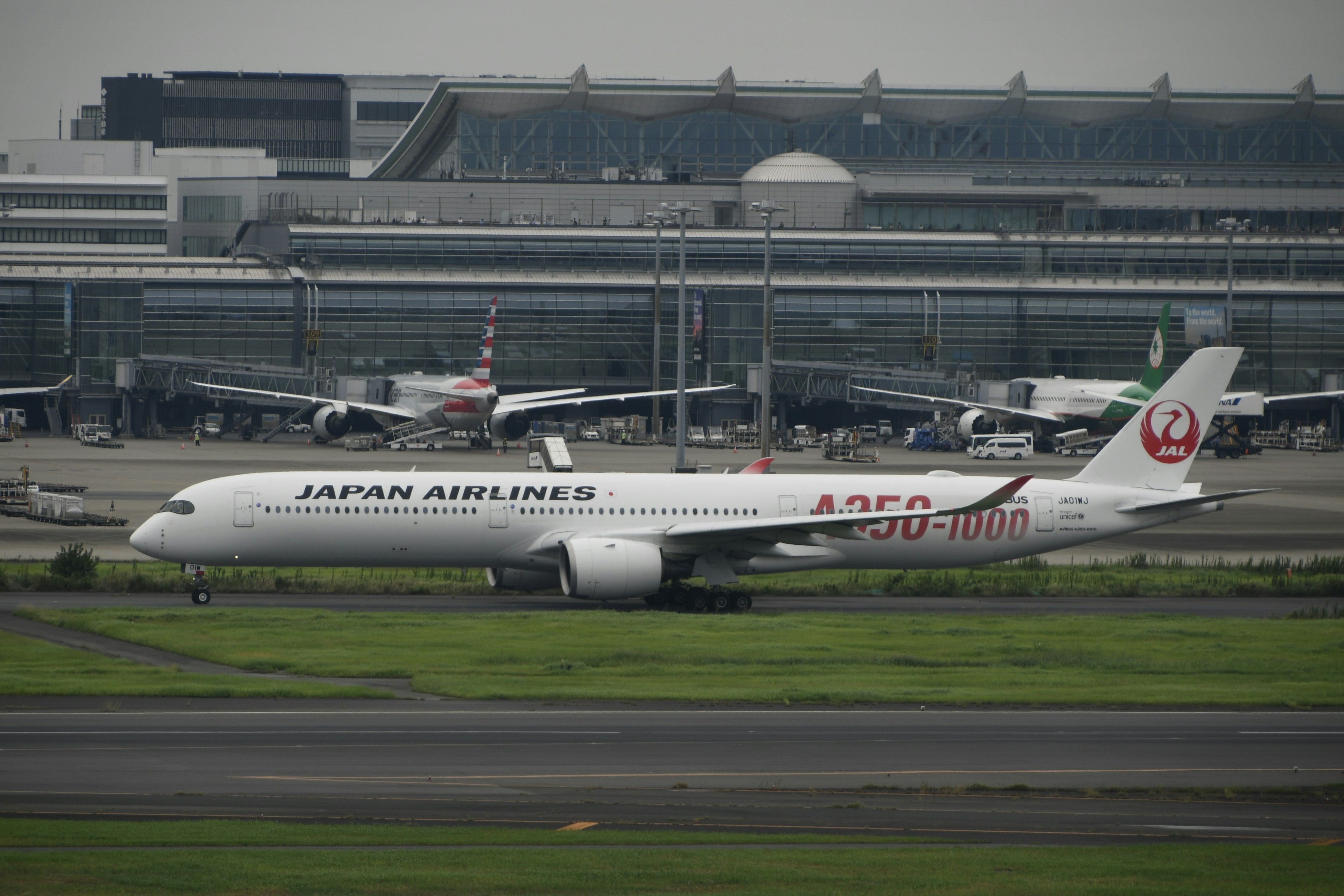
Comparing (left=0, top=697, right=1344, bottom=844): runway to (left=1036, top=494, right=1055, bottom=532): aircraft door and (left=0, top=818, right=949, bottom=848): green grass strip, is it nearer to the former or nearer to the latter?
(left=0, top=818, right=949, bottom=848): green grass strip

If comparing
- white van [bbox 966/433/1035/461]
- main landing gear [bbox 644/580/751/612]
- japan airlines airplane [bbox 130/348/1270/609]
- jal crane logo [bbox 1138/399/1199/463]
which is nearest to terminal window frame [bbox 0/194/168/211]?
white van [bbox 966/433/1035/461]

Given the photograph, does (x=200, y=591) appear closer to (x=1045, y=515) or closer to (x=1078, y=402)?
(x=1045, y=515)

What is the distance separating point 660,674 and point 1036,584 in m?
21.0

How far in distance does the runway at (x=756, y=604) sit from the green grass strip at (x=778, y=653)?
5.42 feet

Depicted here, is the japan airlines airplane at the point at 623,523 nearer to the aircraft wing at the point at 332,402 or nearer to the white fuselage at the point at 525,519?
the white fuselage at the point at 525,519

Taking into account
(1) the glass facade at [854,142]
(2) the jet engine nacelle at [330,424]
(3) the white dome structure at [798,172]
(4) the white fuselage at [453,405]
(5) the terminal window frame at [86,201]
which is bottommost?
(2) the jet engine nacelle at [330,424]

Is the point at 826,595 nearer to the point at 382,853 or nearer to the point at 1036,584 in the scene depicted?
the point at 1036,584

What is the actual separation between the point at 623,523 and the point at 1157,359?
79.6 metres

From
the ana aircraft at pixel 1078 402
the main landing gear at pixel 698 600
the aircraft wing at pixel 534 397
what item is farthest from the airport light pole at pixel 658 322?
the main landing gear at pixel 698 600

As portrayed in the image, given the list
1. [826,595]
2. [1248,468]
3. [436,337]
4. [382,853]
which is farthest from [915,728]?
[436,337]

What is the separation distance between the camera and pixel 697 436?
127 meters

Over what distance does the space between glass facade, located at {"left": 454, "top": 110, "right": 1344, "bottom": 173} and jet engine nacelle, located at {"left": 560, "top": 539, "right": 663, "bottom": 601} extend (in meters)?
141

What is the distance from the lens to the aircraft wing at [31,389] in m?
108

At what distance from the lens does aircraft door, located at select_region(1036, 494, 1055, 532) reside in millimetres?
46625
